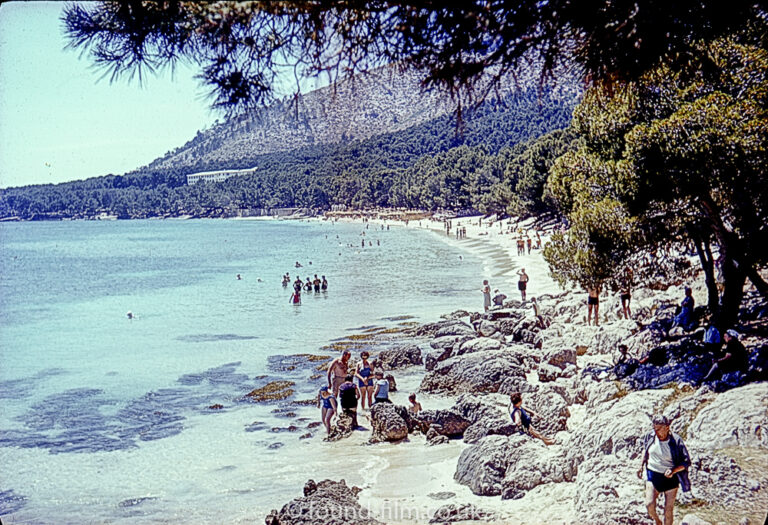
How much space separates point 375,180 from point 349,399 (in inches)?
3940

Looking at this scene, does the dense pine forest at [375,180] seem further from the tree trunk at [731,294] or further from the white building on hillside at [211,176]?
the tree trunk at [731,294]

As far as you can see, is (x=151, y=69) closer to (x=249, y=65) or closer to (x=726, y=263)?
(x=249, y=65)

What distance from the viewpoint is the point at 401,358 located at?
17.6 metres

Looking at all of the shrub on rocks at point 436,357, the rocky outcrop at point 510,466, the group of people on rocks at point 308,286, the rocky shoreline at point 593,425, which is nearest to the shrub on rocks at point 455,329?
the shrub on rocks at point 436,357

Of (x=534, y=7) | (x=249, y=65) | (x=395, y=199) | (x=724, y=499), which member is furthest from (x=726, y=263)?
(x=395, y=199)

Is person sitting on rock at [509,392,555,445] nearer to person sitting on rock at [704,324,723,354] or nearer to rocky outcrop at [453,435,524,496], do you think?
rocky outcrop at [453,435,524,496]

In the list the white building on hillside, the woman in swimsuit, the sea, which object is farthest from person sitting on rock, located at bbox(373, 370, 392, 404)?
the white building on hillside

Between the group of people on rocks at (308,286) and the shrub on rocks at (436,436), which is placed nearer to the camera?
the shrub on rocks at (436,436)

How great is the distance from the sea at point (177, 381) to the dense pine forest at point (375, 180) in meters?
6.10

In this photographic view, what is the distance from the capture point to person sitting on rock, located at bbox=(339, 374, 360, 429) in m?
12.3

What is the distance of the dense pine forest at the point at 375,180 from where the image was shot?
60469 mm

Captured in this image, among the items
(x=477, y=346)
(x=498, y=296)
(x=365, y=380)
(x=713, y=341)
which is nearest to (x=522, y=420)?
(x=713, y=341)

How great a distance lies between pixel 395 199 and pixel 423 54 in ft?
348

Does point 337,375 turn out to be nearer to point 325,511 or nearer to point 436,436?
point 436,436
